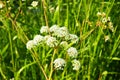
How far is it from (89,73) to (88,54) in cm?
33

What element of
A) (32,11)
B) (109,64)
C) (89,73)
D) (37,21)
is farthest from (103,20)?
(32,11)

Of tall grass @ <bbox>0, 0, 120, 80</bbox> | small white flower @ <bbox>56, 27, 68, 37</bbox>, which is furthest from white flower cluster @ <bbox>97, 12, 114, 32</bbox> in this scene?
small white flower @ <bbox>56, 27, 68, 37</bbox>

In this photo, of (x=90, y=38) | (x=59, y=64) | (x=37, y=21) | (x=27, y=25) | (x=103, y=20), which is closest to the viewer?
(x=59, y=64)

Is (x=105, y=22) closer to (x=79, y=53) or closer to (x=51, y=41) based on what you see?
(x=79, y=53)

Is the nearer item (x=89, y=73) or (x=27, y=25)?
(x=89, y=73)

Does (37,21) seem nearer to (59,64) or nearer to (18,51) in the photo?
(18,51)

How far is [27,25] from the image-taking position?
2893mm

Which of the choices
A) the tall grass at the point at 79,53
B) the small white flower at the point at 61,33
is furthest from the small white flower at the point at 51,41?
the tall grass at the point at 79,53

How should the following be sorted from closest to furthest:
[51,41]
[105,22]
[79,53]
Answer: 1. [51,41]
2. [105,22]
3. [79,53]

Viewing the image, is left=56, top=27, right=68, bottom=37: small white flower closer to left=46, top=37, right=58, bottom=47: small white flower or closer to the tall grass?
left=46, top=37, right=58, bottom=47: small white flower

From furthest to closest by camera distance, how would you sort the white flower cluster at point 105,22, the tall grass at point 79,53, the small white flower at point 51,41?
the tall grass at point 79,53 < the white flower cluster at point 105,22 < the small white flower at point 51,41

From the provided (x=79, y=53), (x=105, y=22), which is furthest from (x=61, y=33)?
(x=79, y=53)

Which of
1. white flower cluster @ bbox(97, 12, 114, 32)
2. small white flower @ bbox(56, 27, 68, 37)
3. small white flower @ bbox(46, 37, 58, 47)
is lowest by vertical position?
white flower cluster @ bbox(97, 12, 114, 32)

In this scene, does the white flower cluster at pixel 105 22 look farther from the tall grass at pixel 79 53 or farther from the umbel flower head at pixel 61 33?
the umbel flower head at pixel 61 33
